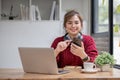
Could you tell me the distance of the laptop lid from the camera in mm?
1662

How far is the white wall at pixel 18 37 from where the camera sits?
3898 millimetres

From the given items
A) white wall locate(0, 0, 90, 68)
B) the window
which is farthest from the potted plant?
white wall locate(0, 0, 90, 68)

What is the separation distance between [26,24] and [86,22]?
1.03 meters

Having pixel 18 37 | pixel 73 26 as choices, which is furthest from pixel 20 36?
pixel 73 26

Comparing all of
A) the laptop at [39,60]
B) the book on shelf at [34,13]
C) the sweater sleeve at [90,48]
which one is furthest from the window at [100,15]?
the laptop at [39,60]

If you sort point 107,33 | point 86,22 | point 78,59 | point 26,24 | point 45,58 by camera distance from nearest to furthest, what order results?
point 45,58 → point 78,59 → point 107,33 → point 26,24 → point 86,22

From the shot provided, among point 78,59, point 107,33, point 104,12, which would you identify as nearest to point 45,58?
point 78,59

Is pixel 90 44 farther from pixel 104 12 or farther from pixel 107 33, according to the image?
pixel 104 12

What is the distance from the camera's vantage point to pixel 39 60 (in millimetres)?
1719

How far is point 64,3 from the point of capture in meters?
4.43

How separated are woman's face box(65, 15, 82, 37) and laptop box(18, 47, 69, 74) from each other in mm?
738

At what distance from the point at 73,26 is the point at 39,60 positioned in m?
0.78

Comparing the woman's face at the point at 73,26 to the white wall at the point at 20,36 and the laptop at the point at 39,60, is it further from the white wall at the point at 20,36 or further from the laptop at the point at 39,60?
the white wall at the point at 20,36

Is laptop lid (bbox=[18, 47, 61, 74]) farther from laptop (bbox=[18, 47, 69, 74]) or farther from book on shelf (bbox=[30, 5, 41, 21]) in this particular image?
book on shelf (bbox=[30, 5, 41, 21])
